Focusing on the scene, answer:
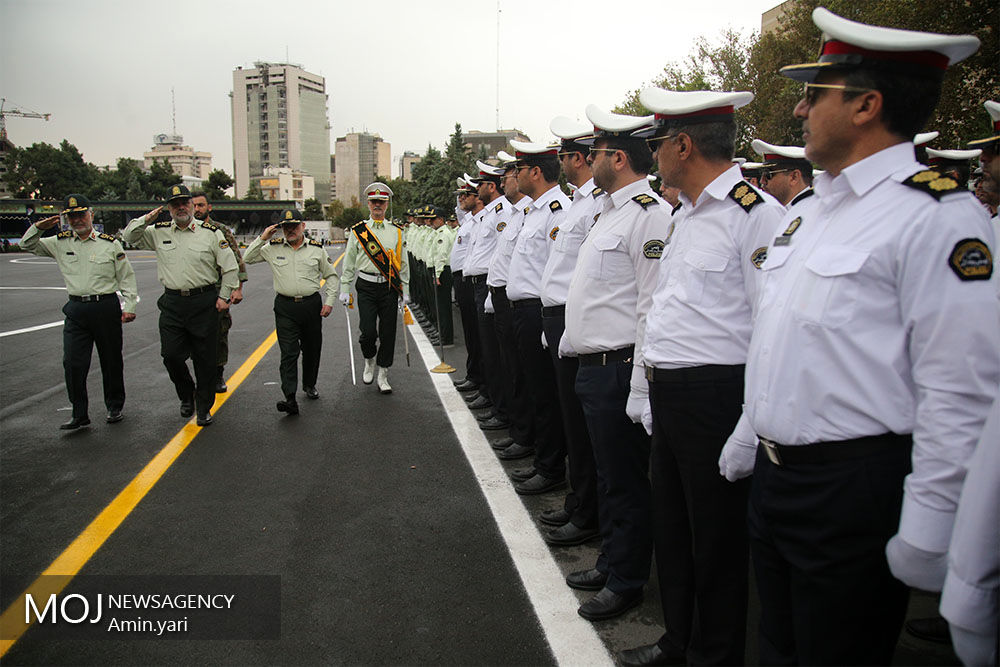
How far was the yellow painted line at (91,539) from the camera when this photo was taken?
3.19m

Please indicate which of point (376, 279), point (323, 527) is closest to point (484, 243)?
point (376, 279)

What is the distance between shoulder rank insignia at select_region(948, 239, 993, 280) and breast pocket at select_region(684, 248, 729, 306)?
3.16 feet

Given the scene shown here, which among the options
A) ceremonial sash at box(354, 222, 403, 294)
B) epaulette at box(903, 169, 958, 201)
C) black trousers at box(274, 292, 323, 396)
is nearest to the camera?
epaulette at box(903, 169, 958, 201)

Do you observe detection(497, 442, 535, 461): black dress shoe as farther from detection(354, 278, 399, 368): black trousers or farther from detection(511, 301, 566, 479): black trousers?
detection(354, 278, 399, 368): black trousers

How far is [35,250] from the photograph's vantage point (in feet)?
22.3

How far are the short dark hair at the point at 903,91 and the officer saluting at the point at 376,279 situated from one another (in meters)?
6.54

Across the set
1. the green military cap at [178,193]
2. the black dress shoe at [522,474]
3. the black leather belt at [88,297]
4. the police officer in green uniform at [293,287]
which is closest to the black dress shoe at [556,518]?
the black dress shoe at [522,474]

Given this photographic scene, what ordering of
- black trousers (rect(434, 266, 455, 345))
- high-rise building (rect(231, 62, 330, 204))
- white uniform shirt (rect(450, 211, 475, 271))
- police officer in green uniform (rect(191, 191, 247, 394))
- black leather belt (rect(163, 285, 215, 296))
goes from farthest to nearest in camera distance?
high-rise building (rect(231, 62, 330, 204)), black trousers (rect(434, 266, 455, 345)), white uniform shirt (rect(450, 211, 475, 271)), police officer in green uniform (rect(191, 191, 247, 394)), black leather belt (rect(163, 285, 215, 296))

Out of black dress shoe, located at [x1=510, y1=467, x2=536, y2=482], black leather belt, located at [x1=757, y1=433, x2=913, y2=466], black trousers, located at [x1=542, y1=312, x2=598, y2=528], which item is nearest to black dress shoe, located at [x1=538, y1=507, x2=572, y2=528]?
black trousers, located at [x1=542, y1=312, x2=598, y2=528]

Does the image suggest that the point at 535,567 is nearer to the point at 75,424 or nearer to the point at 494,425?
the point at 494,425

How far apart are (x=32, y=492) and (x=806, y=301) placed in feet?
17.2

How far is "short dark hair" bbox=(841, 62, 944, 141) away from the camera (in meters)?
1.80

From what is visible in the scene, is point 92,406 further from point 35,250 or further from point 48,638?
point 48,638

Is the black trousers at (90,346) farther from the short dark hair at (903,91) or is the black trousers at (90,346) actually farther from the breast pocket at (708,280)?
the short dark hair at (903,91)
